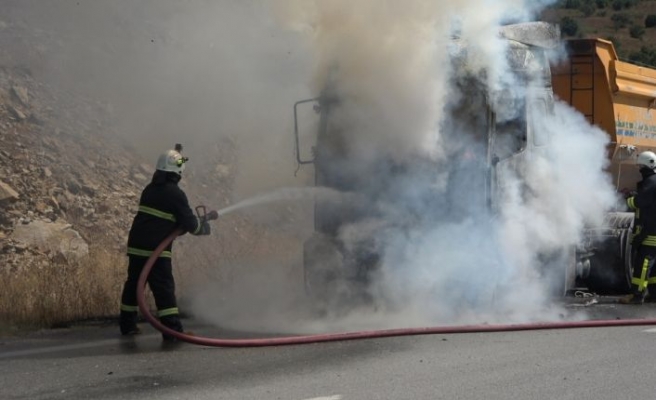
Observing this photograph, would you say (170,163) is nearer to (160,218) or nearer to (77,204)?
(160,218)

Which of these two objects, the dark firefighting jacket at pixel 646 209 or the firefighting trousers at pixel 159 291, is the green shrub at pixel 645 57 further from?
the firefighting trousers at pixel 159 291

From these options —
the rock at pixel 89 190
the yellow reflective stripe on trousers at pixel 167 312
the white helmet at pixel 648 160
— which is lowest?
the yellow reflective stripe on trousers at pixel 167 312

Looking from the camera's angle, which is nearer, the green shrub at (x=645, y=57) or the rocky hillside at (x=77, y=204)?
the rocky hillside at (x=77, y=204)

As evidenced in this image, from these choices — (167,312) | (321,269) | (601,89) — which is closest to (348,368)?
(167,312)

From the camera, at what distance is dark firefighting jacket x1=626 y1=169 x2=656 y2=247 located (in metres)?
9.90

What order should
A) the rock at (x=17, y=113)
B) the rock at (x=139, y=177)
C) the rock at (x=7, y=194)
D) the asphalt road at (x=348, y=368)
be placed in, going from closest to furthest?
the asphalt road at (x=348, y=368) < the rock at (x=7, y=194) < the rock at (x=17, y=113) < the rock at (x=139, y=177)

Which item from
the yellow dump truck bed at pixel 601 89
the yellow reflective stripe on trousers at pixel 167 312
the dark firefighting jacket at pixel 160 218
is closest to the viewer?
the yellow reflective stripe on trousers at pixel 167 312

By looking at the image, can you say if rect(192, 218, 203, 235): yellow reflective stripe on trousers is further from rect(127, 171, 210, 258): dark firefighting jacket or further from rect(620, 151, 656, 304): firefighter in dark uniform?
rect(620, 151, 656, 304): firefighter in dark uniform

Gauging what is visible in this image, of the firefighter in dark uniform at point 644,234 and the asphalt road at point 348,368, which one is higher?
the firefighter in dark uniform at point 644,234

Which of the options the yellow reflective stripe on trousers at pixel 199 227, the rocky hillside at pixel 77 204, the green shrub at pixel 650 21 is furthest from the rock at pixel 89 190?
the green shrub at pixel 650 21

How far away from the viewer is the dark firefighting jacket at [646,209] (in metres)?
9.90

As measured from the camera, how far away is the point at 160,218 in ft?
24.4

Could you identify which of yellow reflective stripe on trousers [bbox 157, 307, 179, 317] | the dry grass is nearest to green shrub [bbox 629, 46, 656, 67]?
the dry grass

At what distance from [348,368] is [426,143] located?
2.80 metres
